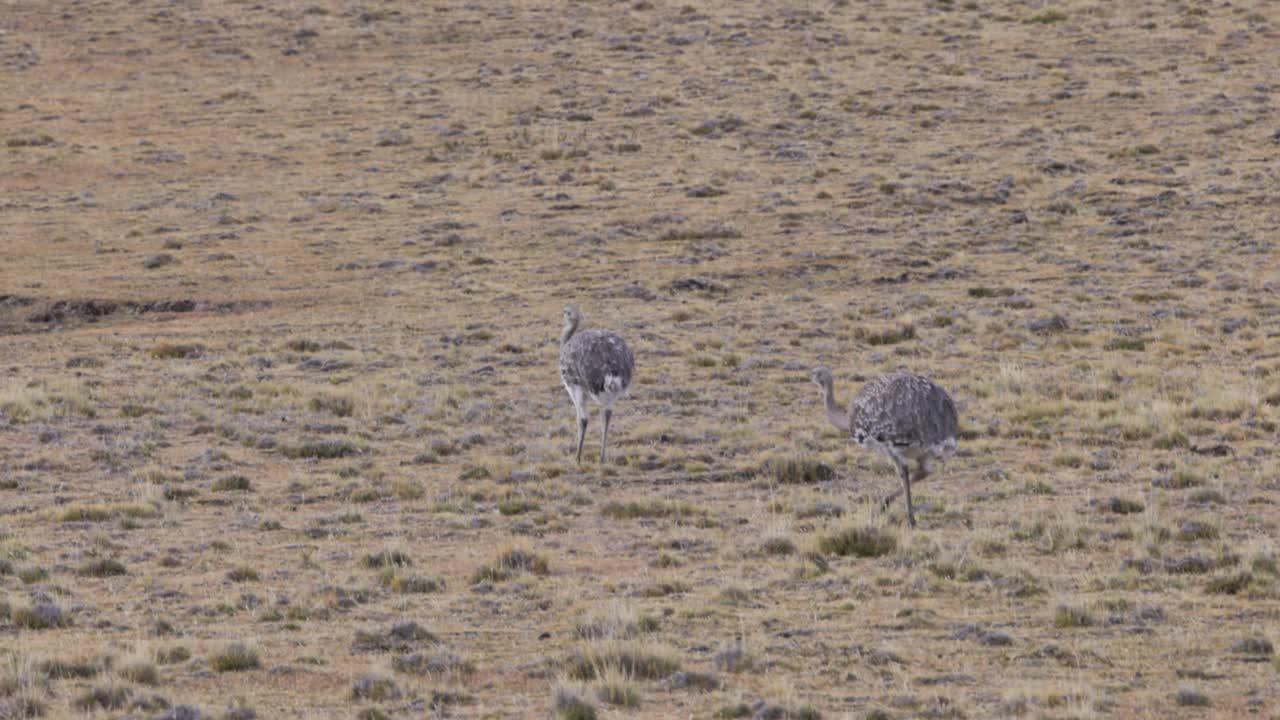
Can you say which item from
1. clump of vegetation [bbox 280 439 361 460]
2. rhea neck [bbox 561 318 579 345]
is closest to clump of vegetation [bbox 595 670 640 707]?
rhea neck [bbox 561 318 579 345]

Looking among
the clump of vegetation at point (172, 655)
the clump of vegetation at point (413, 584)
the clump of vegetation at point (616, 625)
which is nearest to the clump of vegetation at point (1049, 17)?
the clump of vegetation at point (413, 584)

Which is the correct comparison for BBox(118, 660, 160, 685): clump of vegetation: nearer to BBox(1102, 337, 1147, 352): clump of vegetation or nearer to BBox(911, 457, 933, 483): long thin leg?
BBox(911, 457, 933, 483): long thin leg

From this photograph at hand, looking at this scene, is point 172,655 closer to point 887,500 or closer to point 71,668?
point 71,668

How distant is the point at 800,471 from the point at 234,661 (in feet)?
27.1

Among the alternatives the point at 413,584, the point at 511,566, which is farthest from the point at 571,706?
the point at 511,566

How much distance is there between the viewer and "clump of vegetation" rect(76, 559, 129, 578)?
14852mm

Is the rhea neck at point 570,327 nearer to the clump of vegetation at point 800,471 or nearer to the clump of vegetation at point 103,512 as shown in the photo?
the clump of vegetation at point 800,471

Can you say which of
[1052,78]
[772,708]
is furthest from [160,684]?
[1052,78]

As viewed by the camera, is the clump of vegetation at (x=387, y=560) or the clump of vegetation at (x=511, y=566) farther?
the clump of vegetation at (x=387, y=560)

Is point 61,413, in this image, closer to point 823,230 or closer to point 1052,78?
point 823,230

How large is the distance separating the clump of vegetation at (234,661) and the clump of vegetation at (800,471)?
794 cm

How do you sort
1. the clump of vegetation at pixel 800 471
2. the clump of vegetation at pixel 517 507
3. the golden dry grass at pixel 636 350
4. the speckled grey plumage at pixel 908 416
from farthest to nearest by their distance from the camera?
the clump of vegetation at pixel 800 471
the clump of vegetation at pixel 517 507
the speckled grey plumage at pixel 908 416
the golden dry grass at pixel 636 350

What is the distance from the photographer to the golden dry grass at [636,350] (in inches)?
479

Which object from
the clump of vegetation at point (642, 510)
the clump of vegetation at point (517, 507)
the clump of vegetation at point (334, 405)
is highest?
the clump of vegetation at point (642, 510)
